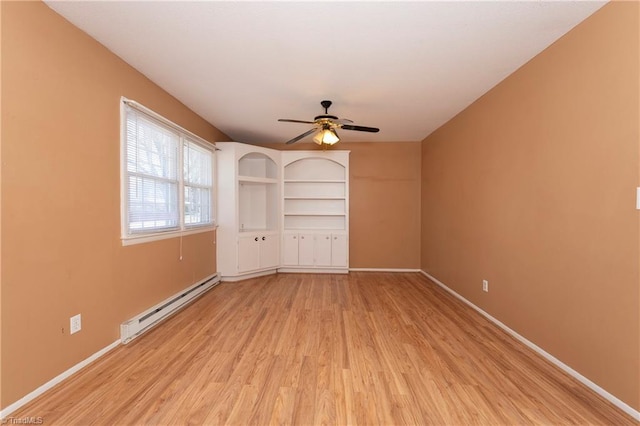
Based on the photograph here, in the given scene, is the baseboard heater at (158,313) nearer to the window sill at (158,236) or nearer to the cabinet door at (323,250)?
the window sill at (158,236)

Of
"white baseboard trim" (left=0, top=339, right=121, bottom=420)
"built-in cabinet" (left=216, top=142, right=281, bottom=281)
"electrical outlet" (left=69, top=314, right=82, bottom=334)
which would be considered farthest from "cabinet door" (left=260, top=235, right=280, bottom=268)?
"electrical outlet" (left=69, top=314, right=82, bottom=334)

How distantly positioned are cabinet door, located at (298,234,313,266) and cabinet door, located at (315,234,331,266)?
0.38 feet

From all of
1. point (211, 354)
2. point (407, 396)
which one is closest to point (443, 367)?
point (407, 396)

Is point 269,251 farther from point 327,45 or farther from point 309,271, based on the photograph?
point 327,45

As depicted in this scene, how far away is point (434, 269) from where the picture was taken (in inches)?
183

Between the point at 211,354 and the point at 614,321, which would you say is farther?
the point at 211,354

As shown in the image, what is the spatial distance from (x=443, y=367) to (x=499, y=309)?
123 centimetres

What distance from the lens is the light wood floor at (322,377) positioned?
1.58 meters

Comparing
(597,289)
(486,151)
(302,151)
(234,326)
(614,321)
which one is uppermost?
(302,151)

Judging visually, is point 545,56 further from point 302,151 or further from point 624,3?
point 302,151

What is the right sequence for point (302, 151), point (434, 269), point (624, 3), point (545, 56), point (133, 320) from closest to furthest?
1. point (624, 3)
2. point (545, 56)
3. point (133, 320)
4. point (434, 269)
5. point (302, 151)

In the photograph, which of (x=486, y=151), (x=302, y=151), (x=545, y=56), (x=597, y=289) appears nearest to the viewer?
(x=597, y=289)

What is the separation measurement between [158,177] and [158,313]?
1480mm

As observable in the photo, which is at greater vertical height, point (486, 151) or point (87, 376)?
point (486, 151)
